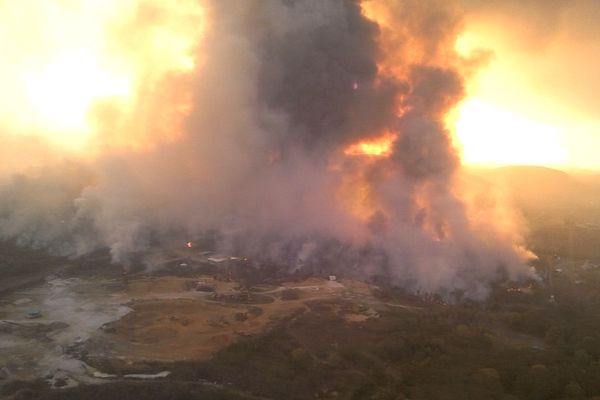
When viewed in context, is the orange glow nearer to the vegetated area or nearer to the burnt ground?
the burnt ground

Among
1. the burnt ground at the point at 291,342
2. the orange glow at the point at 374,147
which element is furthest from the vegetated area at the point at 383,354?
the orange glow at the point at 374,147

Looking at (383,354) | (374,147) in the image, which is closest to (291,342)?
(383,354)

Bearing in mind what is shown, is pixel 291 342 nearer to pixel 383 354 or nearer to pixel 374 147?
pixel 383 354

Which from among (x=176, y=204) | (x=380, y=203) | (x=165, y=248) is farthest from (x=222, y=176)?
(x=380, y=203)

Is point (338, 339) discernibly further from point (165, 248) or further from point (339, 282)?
point (165, 248)

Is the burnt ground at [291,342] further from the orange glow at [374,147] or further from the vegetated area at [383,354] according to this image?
the orange glow at [374,147]
